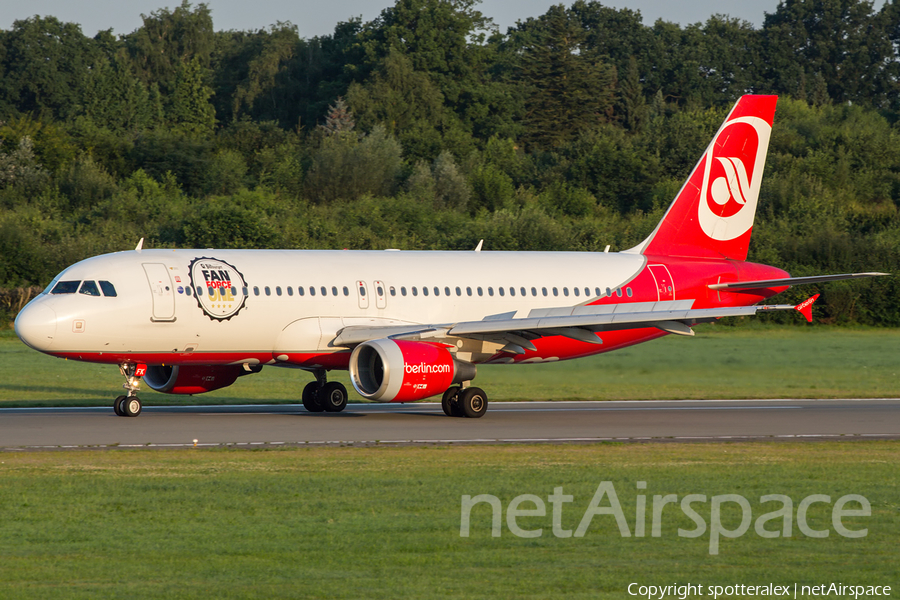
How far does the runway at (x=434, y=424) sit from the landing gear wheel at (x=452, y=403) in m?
0.27

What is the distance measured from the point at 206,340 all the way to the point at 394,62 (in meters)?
78.2

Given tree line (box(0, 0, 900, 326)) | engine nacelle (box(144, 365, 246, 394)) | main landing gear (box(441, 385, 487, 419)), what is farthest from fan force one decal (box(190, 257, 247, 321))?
tree line (box(0, 0, 900, 326))

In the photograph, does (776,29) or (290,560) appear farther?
(776,29)

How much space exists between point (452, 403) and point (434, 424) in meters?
1.78

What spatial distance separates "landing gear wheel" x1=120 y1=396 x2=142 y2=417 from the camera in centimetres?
2520

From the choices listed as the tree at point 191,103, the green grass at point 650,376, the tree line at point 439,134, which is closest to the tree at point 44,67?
the tree line at point 439,134

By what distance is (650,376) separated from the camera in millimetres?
29703

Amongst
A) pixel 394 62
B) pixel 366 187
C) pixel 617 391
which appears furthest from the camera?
pixel 394 62

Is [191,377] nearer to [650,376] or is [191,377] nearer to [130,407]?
[130,407]

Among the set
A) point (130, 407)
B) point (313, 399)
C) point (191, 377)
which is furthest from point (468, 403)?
point (130, 407)

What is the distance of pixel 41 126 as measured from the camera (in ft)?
273

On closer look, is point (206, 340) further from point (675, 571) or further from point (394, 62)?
point (394, 62)

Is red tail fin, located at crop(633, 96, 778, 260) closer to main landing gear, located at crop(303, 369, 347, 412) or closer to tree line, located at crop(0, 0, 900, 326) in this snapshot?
main landing gear, located at crop(303, 369, 347, 412)

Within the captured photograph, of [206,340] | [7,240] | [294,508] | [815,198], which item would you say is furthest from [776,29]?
[294,508]
